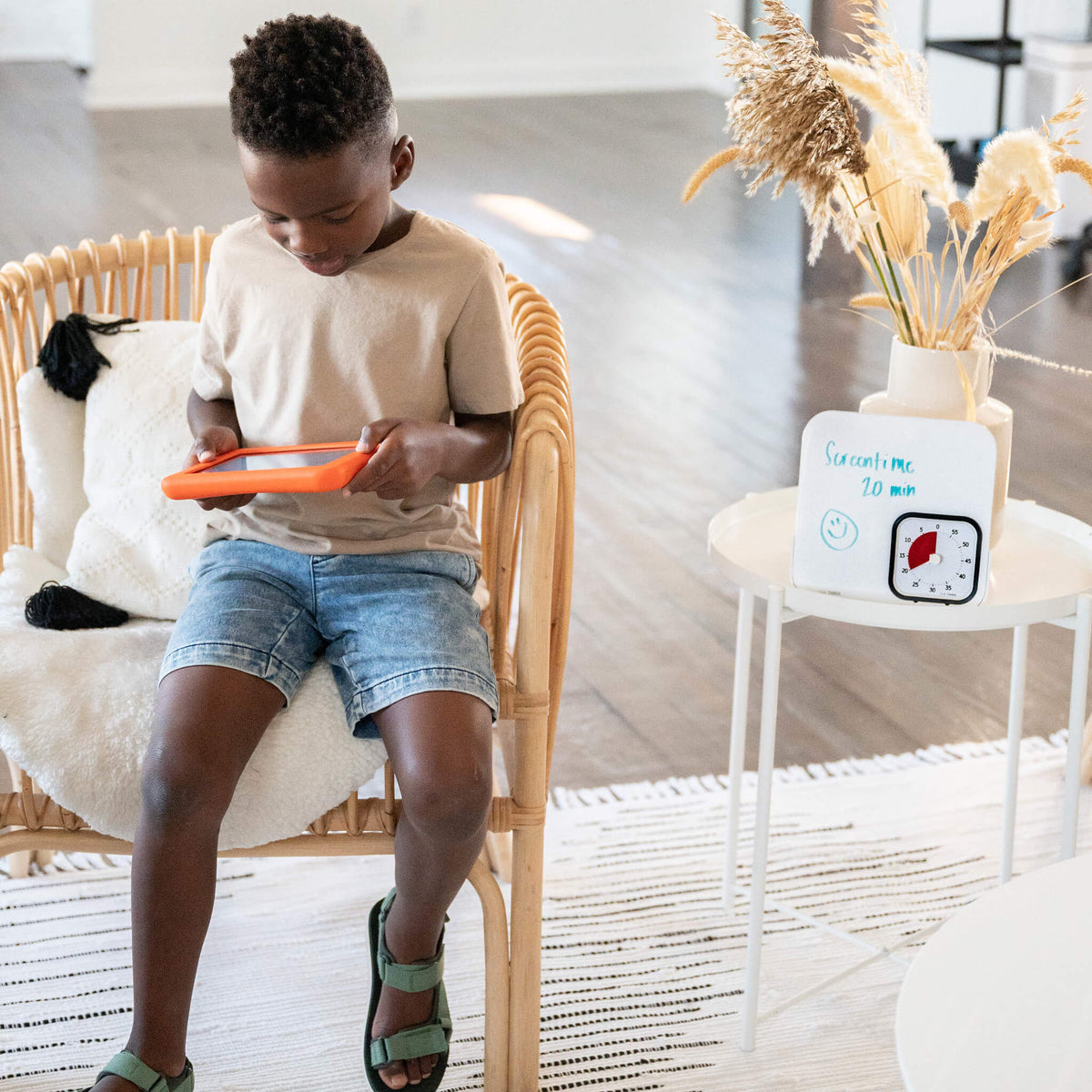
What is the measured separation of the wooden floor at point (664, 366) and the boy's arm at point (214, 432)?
0.70 meters

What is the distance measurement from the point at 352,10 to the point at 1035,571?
647cm

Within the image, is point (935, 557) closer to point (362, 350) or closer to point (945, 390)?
point (945, 390)

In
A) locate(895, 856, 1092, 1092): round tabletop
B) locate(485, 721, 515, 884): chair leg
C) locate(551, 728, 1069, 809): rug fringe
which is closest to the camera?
locate(895, 856, 1092, 1092): round tabletop

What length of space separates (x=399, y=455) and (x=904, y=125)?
1.65ft

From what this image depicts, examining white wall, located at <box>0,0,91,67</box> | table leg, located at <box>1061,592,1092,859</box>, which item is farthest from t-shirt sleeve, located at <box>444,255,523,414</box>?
white wall, located at <box>0,0,91,67</box>

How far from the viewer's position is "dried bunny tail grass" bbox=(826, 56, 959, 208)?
3.79 feet

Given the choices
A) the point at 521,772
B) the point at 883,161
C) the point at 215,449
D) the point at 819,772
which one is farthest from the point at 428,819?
the point at 819,772

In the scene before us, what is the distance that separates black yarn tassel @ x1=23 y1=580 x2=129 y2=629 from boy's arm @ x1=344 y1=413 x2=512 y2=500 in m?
0.34

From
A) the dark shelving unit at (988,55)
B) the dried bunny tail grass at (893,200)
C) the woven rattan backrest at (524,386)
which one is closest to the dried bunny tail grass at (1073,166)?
the dried bunny tail grass at (893,200)

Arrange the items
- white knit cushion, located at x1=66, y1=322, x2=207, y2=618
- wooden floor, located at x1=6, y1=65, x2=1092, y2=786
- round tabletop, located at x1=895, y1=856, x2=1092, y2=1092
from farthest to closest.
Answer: wooden floor, located at x1=6, y1=65, x2=1092, y2=786 → white knit cushion, located at x1=66, y1=322, x2=207, y2=618 → round tabletop, located at x1=895, y1=856, x2=1092, y2=1092

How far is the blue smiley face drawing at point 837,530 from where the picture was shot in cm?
122

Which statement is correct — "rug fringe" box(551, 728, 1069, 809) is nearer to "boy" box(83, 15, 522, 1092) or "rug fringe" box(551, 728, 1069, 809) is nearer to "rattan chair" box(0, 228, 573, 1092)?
"rattan chair" box(0, 228, 573, 1092)

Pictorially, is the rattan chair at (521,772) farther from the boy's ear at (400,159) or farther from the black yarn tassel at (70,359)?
the black yarn tassel at (70,359)

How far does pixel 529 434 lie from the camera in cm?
120
